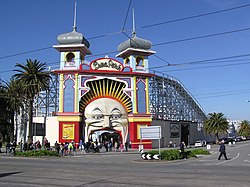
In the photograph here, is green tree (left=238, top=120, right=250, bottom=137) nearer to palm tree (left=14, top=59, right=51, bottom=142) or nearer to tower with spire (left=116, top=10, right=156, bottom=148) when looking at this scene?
tower with spire (left=116, top=10, right=156, bottom=148)

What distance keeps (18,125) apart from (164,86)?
3241 cm

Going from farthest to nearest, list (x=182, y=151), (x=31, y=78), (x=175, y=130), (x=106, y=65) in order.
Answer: (x=175, y=130) → (x=106, y=65) → (x=31, y=78) → (x=182, y=151)

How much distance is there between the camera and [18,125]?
64.6 meters

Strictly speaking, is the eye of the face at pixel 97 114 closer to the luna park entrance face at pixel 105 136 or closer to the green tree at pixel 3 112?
the luna park entrance face at pixel 105 136

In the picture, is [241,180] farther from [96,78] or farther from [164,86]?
[164,86]

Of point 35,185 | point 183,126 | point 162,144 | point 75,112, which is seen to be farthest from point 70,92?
point 35,185

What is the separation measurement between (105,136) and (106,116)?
7.48 meters

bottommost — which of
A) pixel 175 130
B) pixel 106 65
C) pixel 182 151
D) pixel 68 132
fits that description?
pixel 182 151

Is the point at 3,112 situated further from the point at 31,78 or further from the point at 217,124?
the point at 217,124

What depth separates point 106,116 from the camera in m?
48.1

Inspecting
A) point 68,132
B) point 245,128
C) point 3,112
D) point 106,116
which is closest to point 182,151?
point 106,116

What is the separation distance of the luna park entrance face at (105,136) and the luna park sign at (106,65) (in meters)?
10.1

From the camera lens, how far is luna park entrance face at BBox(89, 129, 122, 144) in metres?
49.5

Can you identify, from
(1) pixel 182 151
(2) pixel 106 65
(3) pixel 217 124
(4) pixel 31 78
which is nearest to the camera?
(1) pixel 182 151
